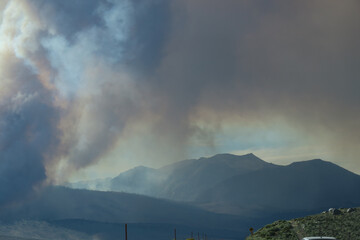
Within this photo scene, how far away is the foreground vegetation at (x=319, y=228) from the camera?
209 ft

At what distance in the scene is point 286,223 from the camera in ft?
245

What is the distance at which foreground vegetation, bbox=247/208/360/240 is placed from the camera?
63.6 metres

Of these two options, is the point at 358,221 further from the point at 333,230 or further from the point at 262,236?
Answer: the point at 262,236

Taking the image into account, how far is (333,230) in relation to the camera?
215 feet

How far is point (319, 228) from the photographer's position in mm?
67562

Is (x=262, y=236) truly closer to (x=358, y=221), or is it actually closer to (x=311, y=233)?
(x=311, y=233)

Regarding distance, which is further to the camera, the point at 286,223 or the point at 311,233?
the point at 286,223

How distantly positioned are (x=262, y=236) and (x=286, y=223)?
9910 mm

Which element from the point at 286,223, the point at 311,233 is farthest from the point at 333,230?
the point at 286,223

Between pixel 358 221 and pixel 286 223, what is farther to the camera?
pixel 286 223

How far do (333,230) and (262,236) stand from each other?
11.7m

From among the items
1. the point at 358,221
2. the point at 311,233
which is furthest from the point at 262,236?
the point at 358,221

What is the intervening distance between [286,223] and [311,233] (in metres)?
9.84

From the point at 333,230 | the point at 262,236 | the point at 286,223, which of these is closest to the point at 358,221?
the point at 333,230
